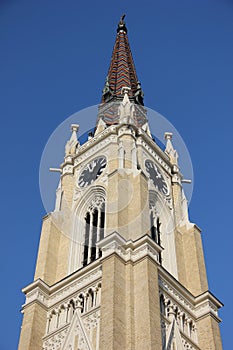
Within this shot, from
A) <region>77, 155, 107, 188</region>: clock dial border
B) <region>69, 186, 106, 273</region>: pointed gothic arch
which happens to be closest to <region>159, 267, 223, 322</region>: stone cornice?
<region>69, 186, 106, 273</region>: pointed gothic arch

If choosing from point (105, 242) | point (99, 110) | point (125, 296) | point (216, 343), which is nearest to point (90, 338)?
point (125, 296)

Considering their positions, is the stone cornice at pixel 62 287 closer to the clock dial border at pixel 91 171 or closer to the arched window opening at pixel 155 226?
the arched window opening at pixel 155 226

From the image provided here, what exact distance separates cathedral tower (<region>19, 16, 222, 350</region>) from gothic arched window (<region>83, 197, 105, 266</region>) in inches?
2.2

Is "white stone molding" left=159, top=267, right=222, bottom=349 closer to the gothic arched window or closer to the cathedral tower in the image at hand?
the cathedral tower

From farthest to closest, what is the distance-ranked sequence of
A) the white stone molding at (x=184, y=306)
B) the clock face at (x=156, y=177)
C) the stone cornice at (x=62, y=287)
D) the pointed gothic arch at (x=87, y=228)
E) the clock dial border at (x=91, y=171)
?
the clock face at (x=156, y=177), the clock dial border at (x=91, y=171), the pointed gothic arch at (x=87, y=228), the stone cornice at (x=62, y=287), the white stone molding at (x=184, y=306)

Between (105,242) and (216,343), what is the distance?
633 cm

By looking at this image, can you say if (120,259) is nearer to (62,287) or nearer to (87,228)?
(62,287)

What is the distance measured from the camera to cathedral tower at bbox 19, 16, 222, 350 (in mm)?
26047

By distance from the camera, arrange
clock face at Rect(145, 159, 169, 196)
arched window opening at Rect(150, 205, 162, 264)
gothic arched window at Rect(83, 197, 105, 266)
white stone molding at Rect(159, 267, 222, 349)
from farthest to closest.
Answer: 1. clock face at Rect(145, 159, 169, 196)
2. arched window opening at Rect(150, 205, 162, 264)
3. gothic arched window at Rect(83, 197, 105, 266)
4. white stone molding at Rect(159, 267, 222, 349)

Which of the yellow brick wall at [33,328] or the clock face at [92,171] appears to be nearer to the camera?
the yellow brick wall at [33,328]

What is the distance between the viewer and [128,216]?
100ft

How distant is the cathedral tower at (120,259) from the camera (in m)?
26.0

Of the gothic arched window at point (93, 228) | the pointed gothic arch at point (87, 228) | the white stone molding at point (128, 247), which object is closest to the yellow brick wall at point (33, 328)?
the pointed gothic arch at point (87, 228)

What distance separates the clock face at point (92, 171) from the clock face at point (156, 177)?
7.77 ft
